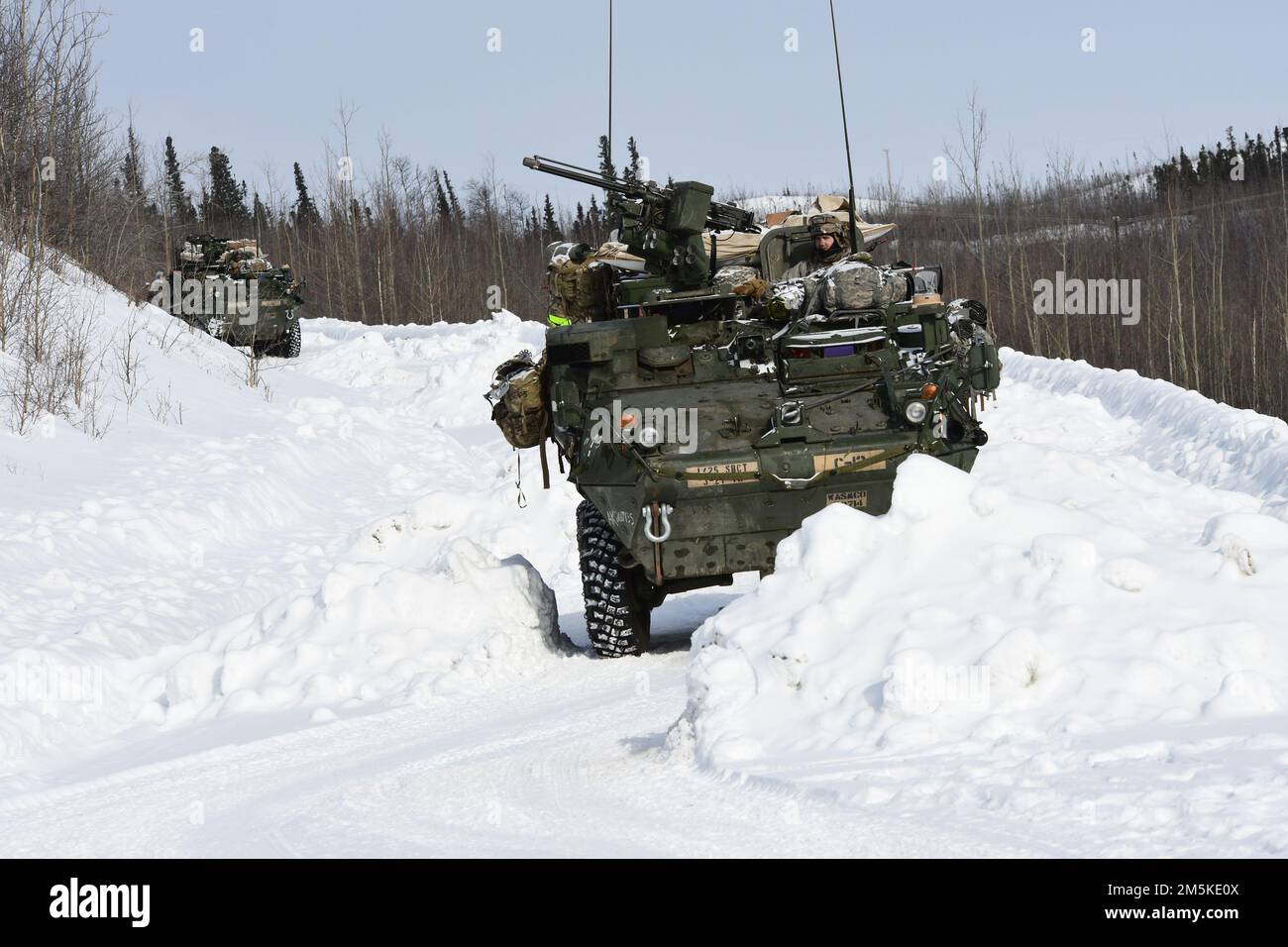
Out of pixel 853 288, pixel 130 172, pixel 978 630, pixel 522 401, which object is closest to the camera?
pixel 978 630

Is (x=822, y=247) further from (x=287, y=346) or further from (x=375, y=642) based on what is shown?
(x=287, y=346)

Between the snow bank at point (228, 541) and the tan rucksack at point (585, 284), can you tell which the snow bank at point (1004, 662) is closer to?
the snow bank at point (228, 541)

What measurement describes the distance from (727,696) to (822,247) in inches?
214

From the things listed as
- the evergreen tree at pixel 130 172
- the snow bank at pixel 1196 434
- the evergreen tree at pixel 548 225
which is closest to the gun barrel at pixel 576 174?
the snow bank at pixel 1196 434

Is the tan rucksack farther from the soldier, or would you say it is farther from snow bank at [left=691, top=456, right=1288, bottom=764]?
snow bank at [left=691, top=456, right=1288, bottom=764]

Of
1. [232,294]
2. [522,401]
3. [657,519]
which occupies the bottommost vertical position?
[657,519]

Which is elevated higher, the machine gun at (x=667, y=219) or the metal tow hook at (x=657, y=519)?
the machine gun at (x=667, y=219)

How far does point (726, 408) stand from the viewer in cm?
916

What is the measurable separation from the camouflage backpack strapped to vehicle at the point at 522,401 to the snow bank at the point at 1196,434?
7.50m

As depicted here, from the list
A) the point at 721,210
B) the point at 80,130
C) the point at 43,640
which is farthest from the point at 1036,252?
the point at 43,640

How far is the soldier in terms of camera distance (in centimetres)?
1091

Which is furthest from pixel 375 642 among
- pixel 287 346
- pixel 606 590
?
pixel 287 346

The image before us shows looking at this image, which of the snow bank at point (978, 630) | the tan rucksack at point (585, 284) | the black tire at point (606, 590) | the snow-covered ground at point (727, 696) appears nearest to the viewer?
the snow-covered ground at point (727, 696)

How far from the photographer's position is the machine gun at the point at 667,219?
10617 millimetres
